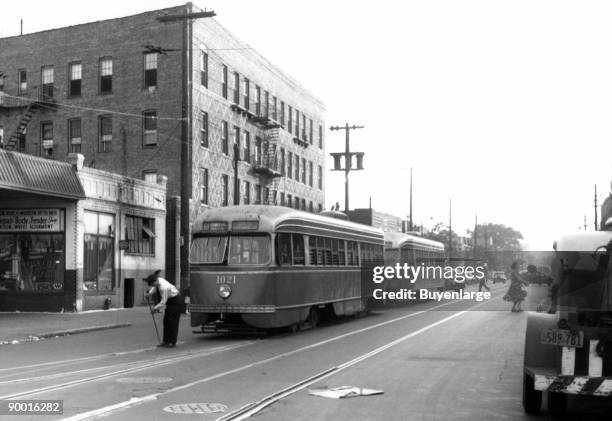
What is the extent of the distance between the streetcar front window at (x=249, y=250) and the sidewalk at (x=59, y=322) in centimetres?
529

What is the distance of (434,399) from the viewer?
978cm

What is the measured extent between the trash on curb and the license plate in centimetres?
273

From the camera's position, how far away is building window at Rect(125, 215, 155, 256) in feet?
105

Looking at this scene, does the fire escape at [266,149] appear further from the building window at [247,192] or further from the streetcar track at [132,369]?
the streetcar track at [132,369]

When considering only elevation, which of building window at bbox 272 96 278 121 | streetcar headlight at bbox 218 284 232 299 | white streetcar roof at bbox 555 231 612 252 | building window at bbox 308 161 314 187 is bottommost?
streetcar headlight at bbox 218 284 232 299

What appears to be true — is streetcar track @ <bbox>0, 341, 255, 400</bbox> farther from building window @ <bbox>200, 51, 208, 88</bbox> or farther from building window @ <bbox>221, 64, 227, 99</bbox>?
building window @ <bbox>221, 64, 227, 99</bbox>

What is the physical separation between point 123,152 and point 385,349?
2600 centimetres

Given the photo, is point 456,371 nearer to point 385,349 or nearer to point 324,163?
point 385,349

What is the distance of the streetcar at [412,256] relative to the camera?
106 feet

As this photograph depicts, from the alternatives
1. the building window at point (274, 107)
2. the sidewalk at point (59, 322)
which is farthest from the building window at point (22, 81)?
the sidewalk at point (59, 322)

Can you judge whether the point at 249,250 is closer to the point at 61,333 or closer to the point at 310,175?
the point at 61,333

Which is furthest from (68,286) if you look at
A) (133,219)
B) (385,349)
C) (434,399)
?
(434,399)

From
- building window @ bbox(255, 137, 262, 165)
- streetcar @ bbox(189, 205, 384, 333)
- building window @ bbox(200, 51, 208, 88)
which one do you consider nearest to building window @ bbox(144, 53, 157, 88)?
building window @ bbox(200, 51, 208, 88)

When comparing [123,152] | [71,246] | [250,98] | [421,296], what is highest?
[250,98]
